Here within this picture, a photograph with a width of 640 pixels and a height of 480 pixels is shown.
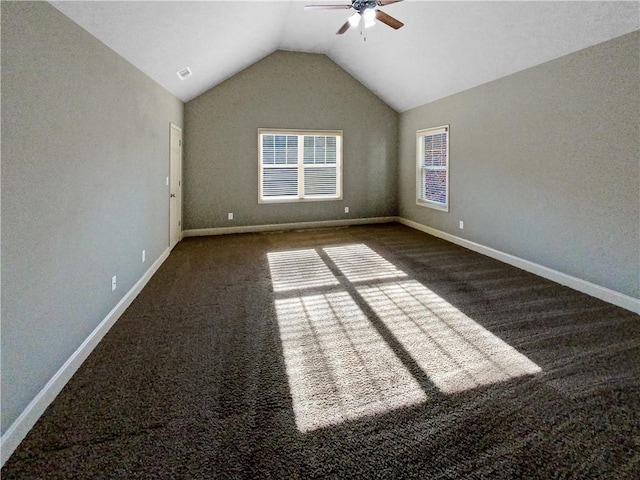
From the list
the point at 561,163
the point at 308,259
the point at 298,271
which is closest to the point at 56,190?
the point at 298,271

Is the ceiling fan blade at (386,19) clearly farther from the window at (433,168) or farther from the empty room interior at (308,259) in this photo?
the window at (433,168)

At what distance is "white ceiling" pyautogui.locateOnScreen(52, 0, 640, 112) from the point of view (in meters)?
3.07

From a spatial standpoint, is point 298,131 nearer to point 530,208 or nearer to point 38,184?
point 530,208

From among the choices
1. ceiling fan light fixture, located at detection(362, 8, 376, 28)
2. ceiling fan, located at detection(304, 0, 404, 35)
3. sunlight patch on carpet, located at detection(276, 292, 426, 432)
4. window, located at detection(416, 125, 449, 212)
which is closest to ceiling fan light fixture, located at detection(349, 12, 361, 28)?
ceiling fan, located at detection(304, 0, 404, 35)

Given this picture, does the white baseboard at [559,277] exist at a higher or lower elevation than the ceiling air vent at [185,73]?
lower

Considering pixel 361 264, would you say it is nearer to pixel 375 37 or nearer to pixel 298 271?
pixel 298 271

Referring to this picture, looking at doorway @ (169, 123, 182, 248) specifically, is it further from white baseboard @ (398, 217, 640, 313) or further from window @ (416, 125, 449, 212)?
white baseboard @ (398, 217, 640, 313)

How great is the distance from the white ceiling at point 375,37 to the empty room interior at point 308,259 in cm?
3

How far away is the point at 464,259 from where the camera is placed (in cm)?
512

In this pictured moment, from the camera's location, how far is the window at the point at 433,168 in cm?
639

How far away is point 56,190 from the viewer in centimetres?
212

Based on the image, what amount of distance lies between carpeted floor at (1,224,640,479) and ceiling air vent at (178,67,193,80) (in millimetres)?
2796

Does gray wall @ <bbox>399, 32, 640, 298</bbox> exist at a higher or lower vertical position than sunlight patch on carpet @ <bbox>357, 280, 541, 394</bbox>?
higher

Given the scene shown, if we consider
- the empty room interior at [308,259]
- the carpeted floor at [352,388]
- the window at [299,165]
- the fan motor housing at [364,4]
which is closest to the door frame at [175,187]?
the empty room interior at [308,259]
